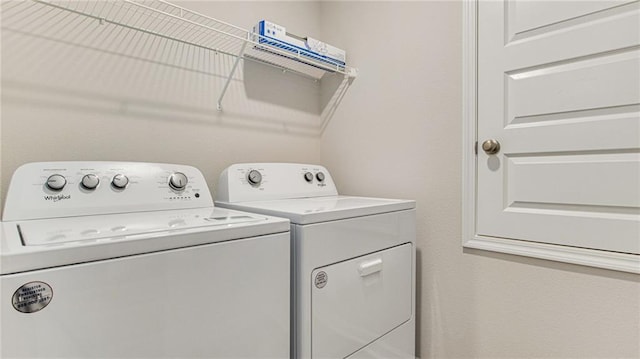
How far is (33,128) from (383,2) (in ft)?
5.00

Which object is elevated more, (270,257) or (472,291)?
(270,257)

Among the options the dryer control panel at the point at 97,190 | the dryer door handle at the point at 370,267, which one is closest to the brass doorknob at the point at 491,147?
the dryer door handle at the point at 370,267

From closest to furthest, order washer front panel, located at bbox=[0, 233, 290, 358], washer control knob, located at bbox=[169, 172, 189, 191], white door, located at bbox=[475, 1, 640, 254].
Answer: washer front panel, located at bbox=[0, 233, 290, 358] < white door, located at bbox=[475, 1, 640, 254] < washer control knob, located at bbox=[169, 172, 189, 191]

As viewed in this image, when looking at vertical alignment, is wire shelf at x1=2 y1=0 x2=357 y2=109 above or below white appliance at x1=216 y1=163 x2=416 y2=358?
above

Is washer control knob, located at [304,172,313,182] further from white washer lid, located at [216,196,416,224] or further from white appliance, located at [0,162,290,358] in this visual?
white appliance, located at [0,162,290,358]

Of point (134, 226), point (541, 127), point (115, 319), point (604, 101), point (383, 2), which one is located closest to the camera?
point (115, 319)

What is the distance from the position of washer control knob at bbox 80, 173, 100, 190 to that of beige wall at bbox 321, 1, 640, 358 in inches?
45.7

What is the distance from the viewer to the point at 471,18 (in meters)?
1.32

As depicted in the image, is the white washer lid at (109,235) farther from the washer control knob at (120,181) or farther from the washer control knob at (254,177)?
the washer control knob at (254,177)

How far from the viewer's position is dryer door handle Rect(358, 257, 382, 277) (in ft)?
3.60

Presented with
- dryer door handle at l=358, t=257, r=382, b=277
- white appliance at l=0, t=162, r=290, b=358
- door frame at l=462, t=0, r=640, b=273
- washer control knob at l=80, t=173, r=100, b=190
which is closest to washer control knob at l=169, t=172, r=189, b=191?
white appliance at l=0, t=162, r=290, b=358

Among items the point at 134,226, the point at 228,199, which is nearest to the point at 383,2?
the point at 228,199

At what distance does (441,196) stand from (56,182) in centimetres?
137

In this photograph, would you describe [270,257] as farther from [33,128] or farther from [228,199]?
[33,128]
